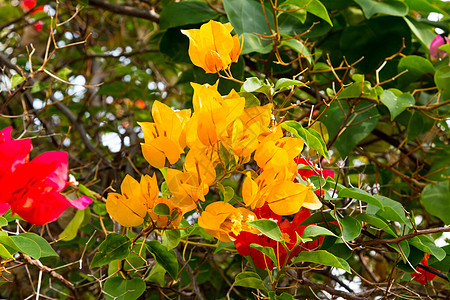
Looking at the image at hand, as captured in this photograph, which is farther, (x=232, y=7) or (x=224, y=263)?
(x=224, y=263)

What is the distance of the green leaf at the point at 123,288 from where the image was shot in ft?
1.71

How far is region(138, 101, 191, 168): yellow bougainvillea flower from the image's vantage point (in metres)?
0.43

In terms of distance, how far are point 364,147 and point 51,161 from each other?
0.67m

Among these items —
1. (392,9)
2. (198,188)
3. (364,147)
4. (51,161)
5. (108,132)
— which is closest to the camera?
(198,188)

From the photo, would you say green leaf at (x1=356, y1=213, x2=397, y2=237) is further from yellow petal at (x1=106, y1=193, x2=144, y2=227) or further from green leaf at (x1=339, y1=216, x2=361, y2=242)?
yellow petal at (x1=106, y1=193, x2=144, y2=227)

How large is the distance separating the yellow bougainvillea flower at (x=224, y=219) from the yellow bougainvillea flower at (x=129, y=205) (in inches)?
2.4

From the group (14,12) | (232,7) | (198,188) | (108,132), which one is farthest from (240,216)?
(14,12)

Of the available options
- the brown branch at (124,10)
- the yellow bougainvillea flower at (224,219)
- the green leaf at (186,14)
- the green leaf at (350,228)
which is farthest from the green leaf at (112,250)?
the brown branch at (124,10)

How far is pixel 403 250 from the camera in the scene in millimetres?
487

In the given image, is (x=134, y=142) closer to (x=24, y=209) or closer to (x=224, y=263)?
(x=224, y=263)

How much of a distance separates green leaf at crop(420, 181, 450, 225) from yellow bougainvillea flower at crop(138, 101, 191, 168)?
0.43 m

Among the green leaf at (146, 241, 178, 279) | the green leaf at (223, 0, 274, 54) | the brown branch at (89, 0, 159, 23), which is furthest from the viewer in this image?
the brown branch at (89, 0, 159, 23)

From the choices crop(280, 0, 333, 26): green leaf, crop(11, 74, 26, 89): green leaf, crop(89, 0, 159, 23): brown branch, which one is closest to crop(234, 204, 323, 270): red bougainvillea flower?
crop(280, 0, 333, 26): green leaf

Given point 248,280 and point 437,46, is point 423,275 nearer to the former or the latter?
point 248,280
